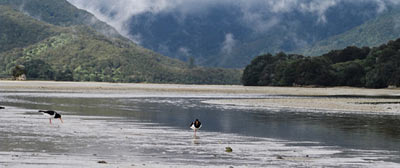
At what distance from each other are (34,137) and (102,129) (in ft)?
16.1

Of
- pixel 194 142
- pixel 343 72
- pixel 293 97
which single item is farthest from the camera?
pixel 343 72

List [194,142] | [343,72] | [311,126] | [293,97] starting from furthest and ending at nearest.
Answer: [343,72] → [293,97] → [311,126] → [194,142]

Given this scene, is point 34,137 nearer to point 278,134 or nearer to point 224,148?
point 224,148

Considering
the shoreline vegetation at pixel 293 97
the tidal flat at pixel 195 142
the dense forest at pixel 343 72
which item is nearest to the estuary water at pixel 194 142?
the tidal flat at pixel 195 142

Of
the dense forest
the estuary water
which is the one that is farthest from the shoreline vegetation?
the dense forest

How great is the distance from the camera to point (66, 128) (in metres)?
28.6

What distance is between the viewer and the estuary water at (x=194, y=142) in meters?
19.1

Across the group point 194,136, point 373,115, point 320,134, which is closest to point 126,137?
point 194,136

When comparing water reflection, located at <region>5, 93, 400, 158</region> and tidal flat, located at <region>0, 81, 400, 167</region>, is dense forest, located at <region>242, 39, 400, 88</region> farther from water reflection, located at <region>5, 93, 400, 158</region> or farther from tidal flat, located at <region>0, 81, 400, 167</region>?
tidal flat, located at <region>0, 81, 400, 167</region>

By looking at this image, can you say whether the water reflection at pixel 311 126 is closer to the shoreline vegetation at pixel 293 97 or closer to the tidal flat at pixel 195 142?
the tidal flat at pixel 195 142

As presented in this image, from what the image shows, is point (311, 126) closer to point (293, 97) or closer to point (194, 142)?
point (194, 142)

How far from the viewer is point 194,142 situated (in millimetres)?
24406

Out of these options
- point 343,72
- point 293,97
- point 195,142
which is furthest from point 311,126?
point 343,72

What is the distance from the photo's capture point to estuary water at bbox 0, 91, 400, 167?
19078mm
